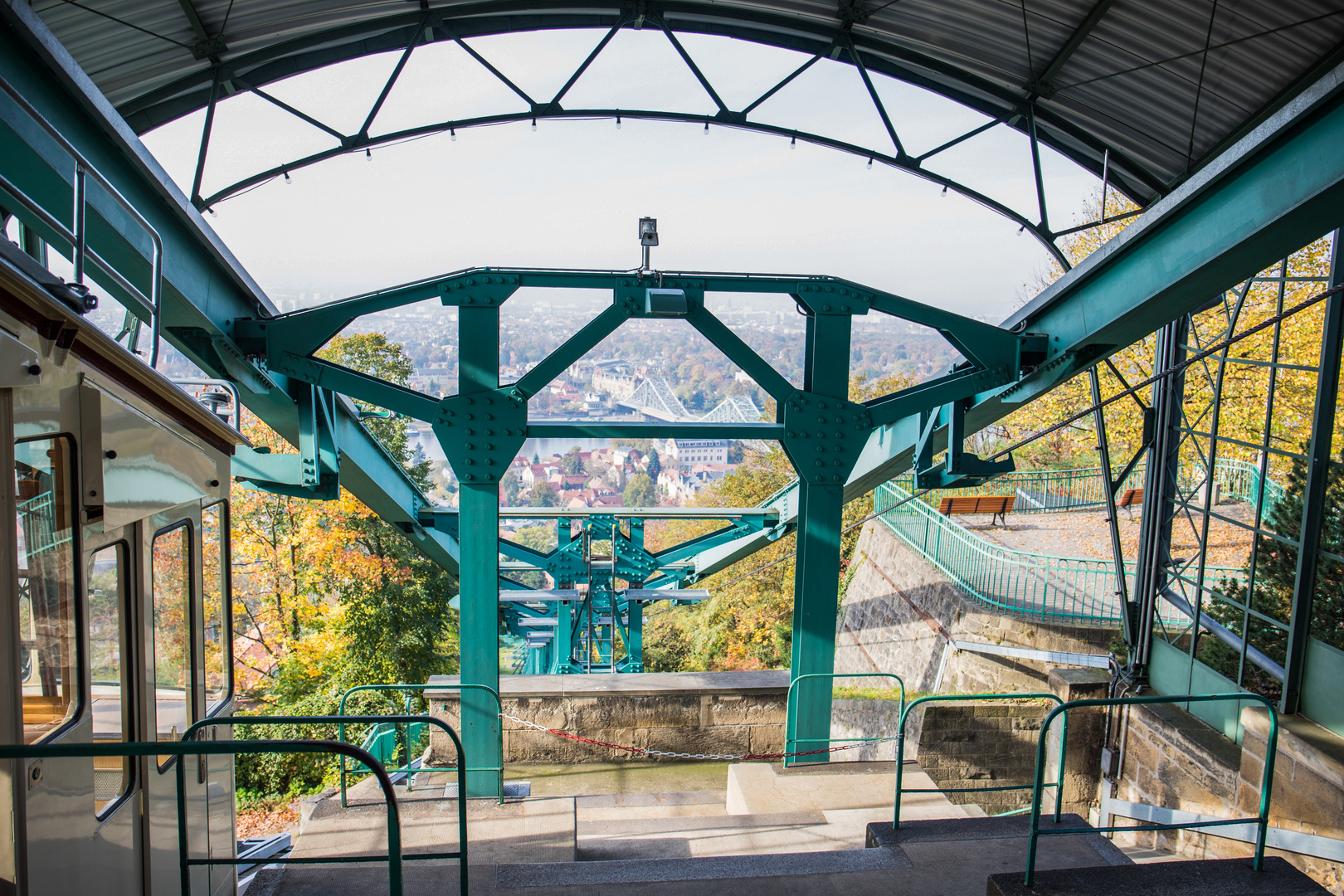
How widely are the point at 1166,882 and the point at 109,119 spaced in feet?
23.8

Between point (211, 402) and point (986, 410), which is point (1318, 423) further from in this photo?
point (211, 402)

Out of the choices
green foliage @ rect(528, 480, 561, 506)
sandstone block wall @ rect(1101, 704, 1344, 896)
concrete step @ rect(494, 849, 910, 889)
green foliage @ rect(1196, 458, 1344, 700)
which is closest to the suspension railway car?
concrete step @ rect(494, 849, 910, 889)

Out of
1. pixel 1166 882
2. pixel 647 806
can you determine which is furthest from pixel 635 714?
pixel 1166 882

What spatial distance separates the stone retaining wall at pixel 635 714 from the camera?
31.3 ft

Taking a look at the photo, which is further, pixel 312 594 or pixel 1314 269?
pixel 312 594

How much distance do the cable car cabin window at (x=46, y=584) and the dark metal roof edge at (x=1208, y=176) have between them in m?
6.40

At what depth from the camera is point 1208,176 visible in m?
5.69

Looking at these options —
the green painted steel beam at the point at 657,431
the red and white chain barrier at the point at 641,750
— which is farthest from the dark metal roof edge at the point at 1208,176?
the red and white chain barrier at the point at 641,750

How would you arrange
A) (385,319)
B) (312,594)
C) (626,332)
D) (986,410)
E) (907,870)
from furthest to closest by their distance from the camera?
(626,332) → (385,319) → (312,594) → (986,410) → (907,870)

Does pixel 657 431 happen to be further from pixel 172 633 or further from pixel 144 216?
pixel 172 633

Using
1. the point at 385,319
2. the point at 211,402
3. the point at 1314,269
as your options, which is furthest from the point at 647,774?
the point at 385,319

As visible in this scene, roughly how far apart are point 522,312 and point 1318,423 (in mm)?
68747

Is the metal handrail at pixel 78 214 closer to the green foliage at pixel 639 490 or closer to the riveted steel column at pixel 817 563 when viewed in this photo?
the riveted steel column at pixel 817 563

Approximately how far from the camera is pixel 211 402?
17.1 feet
